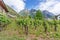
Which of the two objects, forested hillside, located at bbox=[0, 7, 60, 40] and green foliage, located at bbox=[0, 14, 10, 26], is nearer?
forested hillside, located at bbox=[0, 7, 60, 40]

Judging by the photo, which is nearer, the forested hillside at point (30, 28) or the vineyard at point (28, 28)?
the forested hillside at point (30, 28)

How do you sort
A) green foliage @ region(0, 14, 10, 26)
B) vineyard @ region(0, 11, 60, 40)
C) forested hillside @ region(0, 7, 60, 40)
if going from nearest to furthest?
forested hillside @ region(0, 7, 60, 40) → vineyard @ region(0, 11, 60, 40) → green foliage @ region(0, 14, 10, 26)

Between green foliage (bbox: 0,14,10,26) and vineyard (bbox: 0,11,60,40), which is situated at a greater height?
green foliage (bbox: 0,14,10,26)

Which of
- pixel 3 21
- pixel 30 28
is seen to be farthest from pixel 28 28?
pixel 3 21

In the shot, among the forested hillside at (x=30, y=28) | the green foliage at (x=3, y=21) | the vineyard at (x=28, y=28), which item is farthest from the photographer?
the green foliage at (x=3, y=21)

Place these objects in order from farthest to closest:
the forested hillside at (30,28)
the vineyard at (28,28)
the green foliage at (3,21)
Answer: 1. the green foliage at (3,21)
2. the vineyard at (28,28)
3. the forested hillside at (30,28)

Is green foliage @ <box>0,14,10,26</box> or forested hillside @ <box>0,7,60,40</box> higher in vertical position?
green foliage @ <box>0,14,10,26</box>

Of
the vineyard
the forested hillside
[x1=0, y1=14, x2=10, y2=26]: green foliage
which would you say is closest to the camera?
the forested hillside

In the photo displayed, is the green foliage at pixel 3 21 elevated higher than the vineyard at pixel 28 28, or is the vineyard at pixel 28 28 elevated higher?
the green foliage at pixel 3 21

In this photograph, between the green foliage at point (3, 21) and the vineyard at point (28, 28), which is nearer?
the vineyard at point (28, 28)

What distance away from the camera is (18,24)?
504 inches

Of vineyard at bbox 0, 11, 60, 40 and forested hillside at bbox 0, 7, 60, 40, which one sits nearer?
forested hillside at bbox 0, 7, 60, 40

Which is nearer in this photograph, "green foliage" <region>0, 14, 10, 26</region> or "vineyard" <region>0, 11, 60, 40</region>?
"vineyard" <region>0, 11, 60, 40</region>

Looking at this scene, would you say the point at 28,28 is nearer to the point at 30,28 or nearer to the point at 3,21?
the point at 30,28
